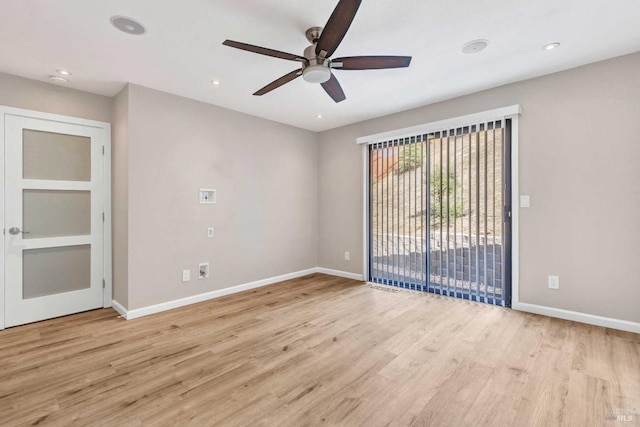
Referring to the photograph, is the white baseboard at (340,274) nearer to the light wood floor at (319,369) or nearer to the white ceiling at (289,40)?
the light wood floor at (319,369)

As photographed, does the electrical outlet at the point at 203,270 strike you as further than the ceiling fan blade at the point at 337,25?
Yes

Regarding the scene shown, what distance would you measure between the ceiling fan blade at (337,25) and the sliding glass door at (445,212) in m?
2.42

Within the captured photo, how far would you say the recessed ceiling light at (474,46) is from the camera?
252 cm

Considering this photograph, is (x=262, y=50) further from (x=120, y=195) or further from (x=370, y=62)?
(x=120, y=195)

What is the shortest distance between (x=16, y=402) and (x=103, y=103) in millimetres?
3216

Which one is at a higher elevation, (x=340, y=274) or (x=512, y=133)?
(x=512, y=133)

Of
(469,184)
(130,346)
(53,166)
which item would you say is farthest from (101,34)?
(469,184)

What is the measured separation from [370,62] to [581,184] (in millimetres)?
2563

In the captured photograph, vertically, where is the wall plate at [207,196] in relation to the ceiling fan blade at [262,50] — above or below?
below

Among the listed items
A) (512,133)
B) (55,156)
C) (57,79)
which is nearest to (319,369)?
(512,133)

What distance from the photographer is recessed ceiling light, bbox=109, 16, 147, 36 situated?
2178 mm

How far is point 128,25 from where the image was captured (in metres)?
2.25

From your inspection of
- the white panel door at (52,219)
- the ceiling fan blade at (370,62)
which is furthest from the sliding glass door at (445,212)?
the white panel door at (52,219)

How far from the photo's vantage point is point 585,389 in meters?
1.94
